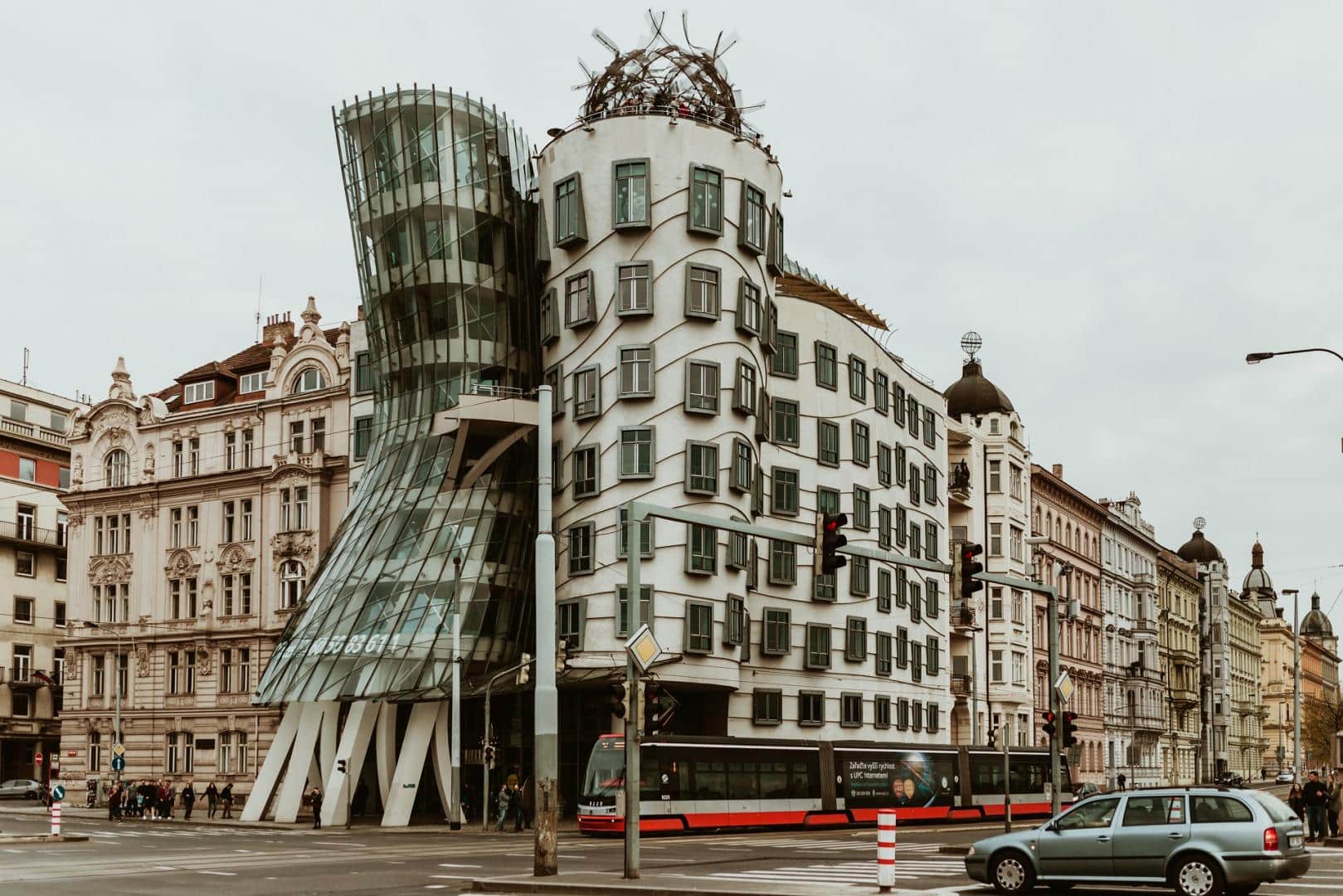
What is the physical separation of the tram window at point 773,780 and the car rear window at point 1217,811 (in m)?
28.3

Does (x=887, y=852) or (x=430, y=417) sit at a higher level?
(x=430, y=417)

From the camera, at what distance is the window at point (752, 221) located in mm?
59344

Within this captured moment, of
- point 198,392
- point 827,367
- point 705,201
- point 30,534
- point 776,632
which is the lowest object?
point 776,632

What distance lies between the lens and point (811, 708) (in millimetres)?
64438

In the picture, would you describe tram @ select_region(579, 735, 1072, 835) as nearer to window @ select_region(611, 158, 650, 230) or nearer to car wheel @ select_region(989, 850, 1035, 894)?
window @ select_region(611, 158, 650, 230)

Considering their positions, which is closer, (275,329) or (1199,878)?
(1199,878)

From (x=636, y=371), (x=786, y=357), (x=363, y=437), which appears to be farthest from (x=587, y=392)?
(x=363, y=437)

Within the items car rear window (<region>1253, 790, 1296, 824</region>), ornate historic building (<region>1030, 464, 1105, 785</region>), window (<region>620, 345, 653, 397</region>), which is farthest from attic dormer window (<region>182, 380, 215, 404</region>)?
car rear window (<region>1253, 790, 1296, 824</region>)

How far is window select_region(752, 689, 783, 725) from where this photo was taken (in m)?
61.5

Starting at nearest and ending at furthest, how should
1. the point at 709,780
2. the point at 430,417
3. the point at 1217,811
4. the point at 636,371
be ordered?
the point at 1217,811 → the point at 709,780 → the point at 636,371 → the point at 430,417

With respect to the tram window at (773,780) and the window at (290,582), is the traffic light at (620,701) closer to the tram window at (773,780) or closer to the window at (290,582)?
the tram window at (773,780)

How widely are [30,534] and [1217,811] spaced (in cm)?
8602

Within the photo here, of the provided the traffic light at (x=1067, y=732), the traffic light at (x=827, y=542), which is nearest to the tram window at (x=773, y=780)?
the traffic light at (x=1067, y=732)

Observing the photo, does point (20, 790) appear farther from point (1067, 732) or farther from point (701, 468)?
point (1067, 732)
